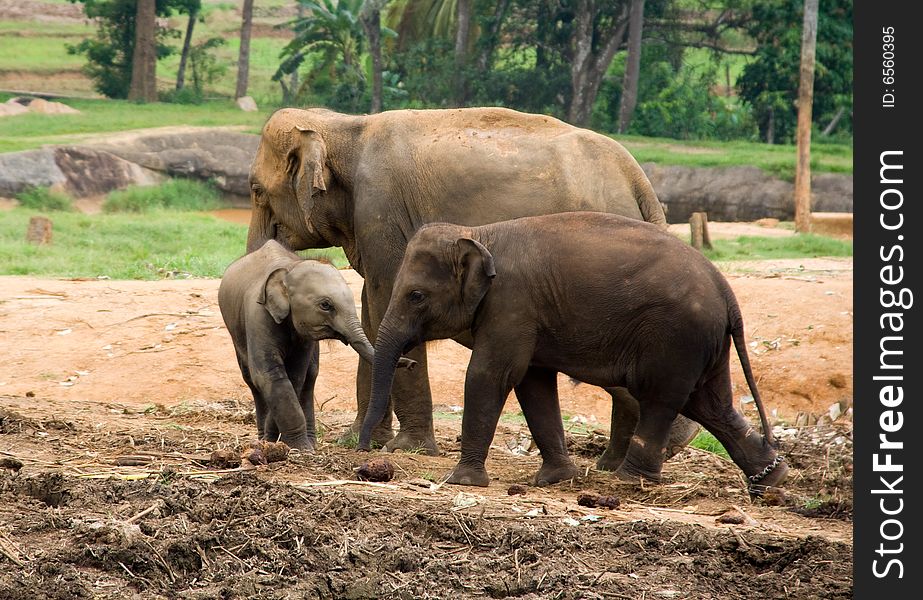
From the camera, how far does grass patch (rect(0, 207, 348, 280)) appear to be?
14.9m

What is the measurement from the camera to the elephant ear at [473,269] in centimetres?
630

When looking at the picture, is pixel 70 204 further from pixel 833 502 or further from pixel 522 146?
pixel 833 502

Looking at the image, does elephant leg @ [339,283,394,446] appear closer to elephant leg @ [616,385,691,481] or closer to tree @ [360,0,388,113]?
elephant leg @ [616,385,691,481]

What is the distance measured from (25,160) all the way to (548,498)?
1896cm

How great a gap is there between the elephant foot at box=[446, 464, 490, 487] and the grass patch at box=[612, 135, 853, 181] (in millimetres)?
21177

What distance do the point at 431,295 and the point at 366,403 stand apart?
68.3 inches

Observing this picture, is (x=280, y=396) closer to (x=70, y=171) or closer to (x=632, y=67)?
(x=70, y=171)

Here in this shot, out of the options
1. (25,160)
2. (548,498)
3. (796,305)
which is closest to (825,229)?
(796,305)

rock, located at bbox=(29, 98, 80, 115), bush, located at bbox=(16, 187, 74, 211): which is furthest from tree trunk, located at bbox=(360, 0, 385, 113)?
bush, located at bbox=(16, 187, 74, 211)

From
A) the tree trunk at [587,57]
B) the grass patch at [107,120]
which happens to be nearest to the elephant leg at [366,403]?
the grass patch at [107,120]

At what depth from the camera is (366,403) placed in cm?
802

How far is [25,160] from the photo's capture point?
23.0 m

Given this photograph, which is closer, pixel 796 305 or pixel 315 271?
pixel 315 271

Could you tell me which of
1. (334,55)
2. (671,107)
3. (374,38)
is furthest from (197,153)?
(671,107)
